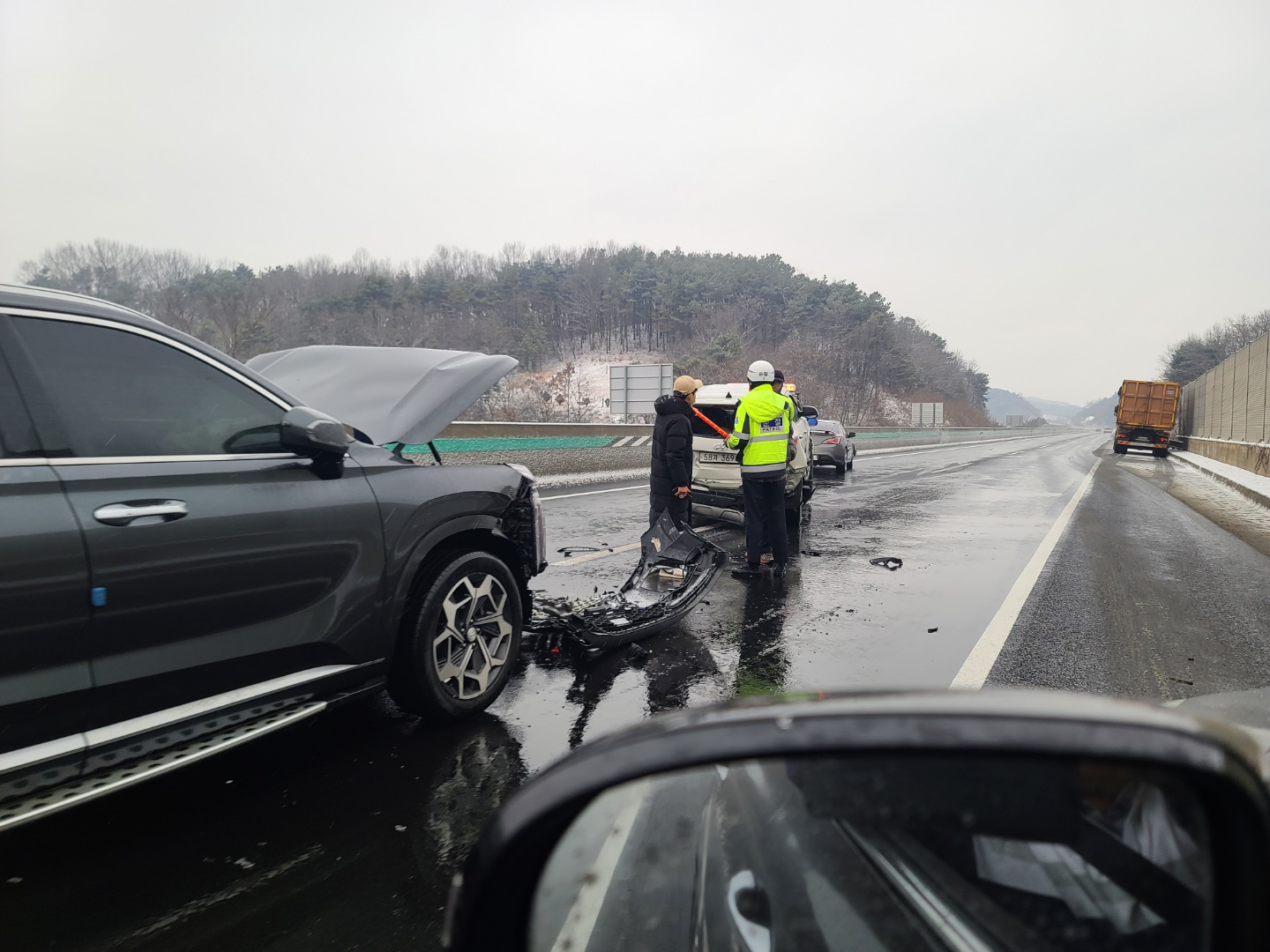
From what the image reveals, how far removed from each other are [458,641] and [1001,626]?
Result: 14.0ft

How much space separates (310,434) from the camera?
3117 mm

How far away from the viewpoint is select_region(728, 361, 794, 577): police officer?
25.7 ft

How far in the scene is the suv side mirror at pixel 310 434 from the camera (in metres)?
3.13

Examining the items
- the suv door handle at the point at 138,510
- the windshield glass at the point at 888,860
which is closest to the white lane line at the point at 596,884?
the windshield glass at the point at 888,860

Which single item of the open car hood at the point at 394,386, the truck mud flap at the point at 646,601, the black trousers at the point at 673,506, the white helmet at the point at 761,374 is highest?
the white helmet at the point at 761,374

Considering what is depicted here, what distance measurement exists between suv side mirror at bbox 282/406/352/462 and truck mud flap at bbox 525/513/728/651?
2.08 m

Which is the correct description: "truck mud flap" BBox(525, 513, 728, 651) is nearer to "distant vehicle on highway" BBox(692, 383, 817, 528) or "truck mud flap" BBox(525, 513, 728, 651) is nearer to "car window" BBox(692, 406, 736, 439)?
"distant vehicle on highway" BBox(692, 383, 817, 528)

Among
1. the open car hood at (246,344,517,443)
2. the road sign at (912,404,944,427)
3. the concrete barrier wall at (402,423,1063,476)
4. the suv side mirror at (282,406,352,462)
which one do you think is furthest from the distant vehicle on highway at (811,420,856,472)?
the road sign at (912,404,944,427)

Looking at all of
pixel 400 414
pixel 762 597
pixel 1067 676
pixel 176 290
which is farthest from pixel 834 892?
pixel 176 290

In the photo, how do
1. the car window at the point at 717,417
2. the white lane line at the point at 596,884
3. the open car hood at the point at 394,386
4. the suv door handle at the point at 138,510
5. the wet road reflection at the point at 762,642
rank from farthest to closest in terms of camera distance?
the car window at the point at 717,417 < the wet road reflection at the point at 762,642 < the open car hood at the point at 394,386 < the suv door handle at the point at 138,510 < the white lane line at the point at 596,884

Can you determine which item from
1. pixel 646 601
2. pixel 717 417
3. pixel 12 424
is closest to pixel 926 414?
pixel 717 417

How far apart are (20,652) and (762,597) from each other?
5.52m

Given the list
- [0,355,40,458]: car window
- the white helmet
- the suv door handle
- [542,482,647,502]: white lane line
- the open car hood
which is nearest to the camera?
[0,355,40,458]: car window

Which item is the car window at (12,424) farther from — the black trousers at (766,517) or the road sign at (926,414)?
the road sign at (926,414)
